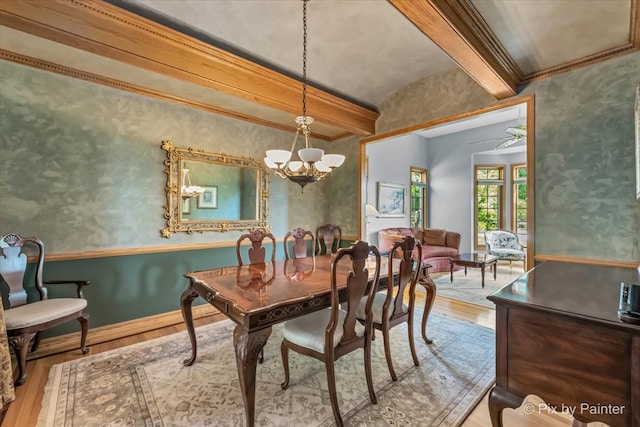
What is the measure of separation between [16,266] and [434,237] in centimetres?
643

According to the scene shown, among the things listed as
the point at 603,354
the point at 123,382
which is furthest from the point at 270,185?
the point at 603,354

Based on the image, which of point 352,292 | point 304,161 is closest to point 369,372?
point 352,292

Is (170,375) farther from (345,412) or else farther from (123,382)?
(345,412)

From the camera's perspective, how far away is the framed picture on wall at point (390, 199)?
606 centimetres

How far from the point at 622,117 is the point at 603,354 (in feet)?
7.71

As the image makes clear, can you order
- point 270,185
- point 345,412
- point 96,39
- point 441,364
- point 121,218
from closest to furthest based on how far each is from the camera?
point 345,412 < point 96,39 < point 441,364 < point 121,218 < point 270,185

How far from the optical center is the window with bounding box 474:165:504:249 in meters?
6.79

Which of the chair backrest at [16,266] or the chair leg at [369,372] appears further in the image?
the chair backrest at [16,266]

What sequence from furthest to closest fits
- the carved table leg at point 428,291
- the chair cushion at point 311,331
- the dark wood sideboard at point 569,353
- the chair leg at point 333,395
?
the carved table leg at point 428,291 → the chair cushion at point 311,331 → the chair leg at point 333,395 → the dark wood sideboard at point 569,353

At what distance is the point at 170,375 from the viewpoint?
2.03 meters

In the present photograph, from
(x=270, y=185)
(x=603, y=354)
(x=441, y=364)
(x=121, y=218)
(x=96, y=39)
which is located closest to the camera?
(x=603, y=354)

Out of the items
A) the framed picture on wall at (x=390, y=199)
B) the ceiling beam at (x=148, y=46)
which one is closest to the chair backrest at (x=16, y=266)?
the ceiling beam at (x=148, y=46)

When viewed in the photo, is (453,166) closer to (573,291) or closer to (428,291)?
(428,291)

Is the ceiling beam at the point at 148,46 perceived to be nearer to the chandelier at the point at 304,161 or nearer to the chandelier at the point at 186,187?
the chandelier at the point at 304,161
